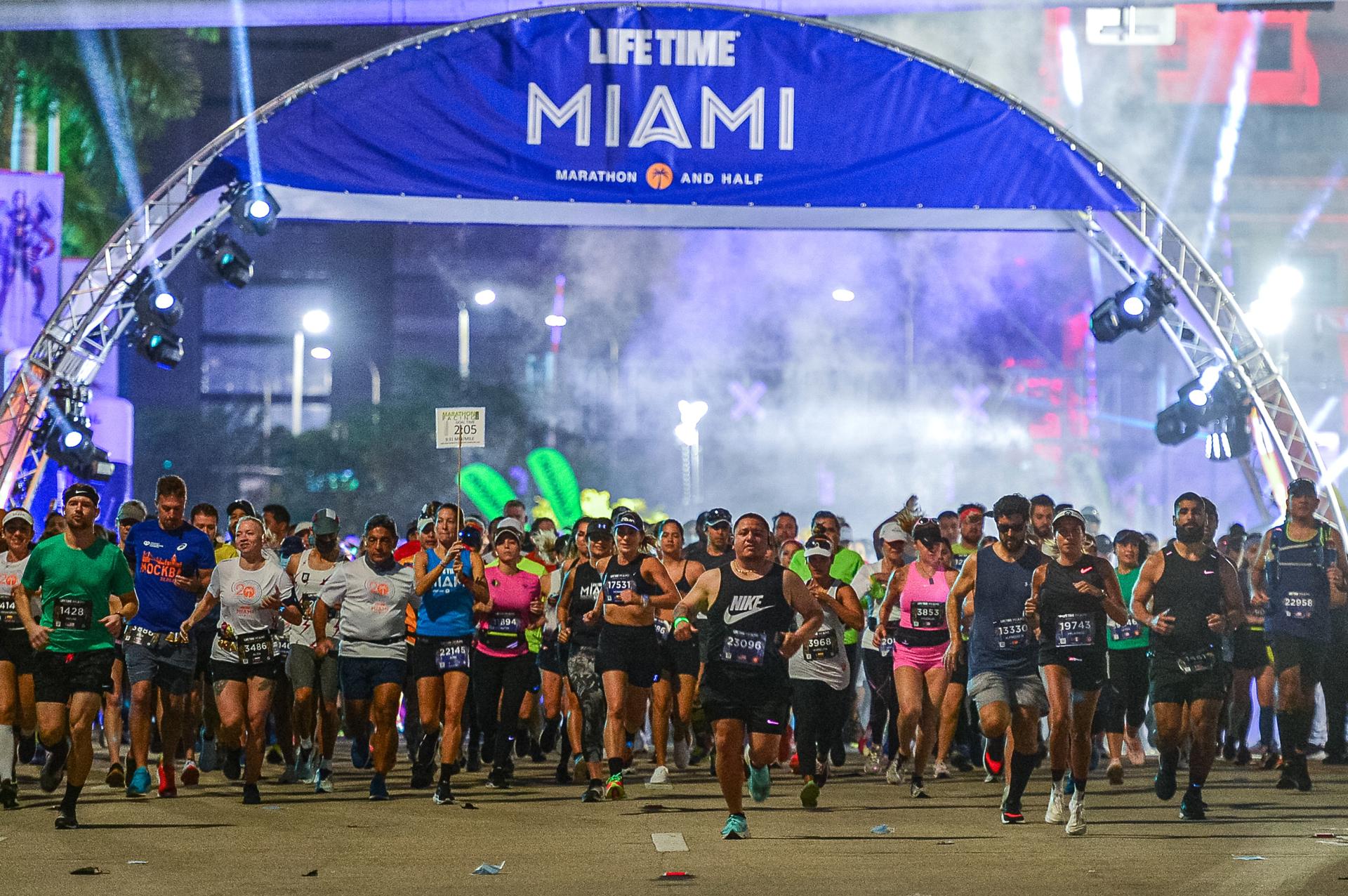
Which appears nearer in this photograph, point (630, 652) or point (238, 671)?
point (238, 671)

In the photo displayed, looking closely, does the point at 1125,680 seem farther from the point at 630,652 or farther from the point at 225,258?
the point at 225,258

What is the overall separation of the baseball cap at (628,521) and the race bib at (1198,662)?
3564 millimetres

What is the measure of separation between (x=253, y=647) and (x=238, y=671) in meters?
0.19

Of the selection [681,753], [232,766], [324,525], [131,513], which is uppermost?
[131,513]

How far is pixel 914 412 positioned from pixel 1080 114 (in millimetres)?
A: 31013

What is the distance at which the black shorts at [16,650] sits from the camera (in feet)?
37.0

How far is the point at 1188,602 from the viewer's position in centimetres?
1055

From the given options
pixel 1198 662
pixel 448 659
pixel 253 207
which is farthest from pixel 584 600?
pixel 253 207

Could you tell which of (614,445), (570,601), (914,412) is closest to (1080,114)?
(914,412)

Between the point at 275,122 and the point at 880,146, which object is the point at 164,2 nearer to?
the point at 275,122

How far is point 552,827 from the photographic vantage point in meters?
10.1

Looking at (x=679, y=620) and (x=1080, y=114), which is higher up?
(x=1080, y=114)

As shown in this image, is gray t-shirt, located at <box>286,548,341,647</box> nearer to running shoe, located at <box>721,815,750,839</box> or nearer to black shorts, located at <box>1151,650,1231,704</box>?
running shoe, located at <box>721,815,750,839</box>

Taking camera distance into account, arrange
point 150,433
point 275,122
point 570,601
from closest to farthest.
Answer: point 570,601
point 275,122
point 150,433
